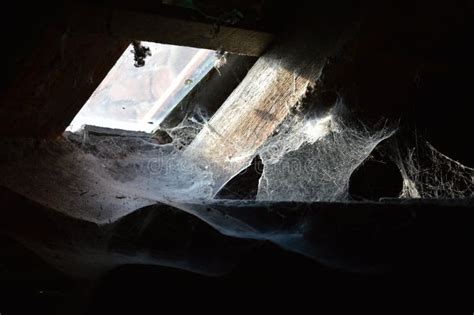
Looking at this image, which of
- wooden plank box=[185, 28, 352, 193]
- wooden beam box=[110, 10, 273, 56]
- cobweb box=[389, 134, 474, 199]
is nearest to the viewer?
wooden beam box=[110, 10, 273, 56]

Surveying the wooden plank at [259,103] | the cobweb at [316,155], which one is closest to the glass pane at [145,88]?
the wooden plank at [259,103]

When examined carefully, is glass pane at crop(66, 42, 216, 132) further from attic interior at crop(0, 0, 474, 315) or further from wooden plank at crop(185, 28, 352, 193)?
wooden plank at crop(185, 28, 352, 193)

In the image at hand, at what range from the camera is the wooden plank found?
160 centimetres

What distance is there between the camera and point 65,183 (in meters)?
1.49

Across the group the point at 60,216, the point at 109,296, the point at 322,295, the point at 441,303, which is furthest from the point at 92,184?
the point at 441,303

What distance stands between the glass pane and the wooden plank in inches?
9.0

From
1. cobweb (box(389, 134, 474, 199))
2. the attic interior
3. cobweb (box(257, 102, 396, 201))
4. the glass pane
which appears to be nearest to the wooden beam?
the attic interior

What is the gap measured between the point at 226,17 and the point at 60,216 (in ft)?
2.70

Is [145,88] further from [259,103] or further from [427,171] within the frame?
[427,171]

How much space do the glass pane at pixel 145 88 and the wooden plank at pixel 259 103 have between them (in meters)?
0.23

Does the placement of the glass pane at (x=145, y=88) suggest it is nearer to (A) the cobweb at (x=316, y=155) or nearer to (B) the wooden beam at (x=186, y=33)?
(B) the wooden beam at (x=186, y=33)

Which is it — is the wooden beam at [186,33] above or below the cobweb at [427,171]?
above

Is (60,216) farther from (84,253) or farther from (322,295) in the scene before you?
(322,295)

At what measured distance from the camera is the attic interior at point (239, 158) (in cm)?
85
